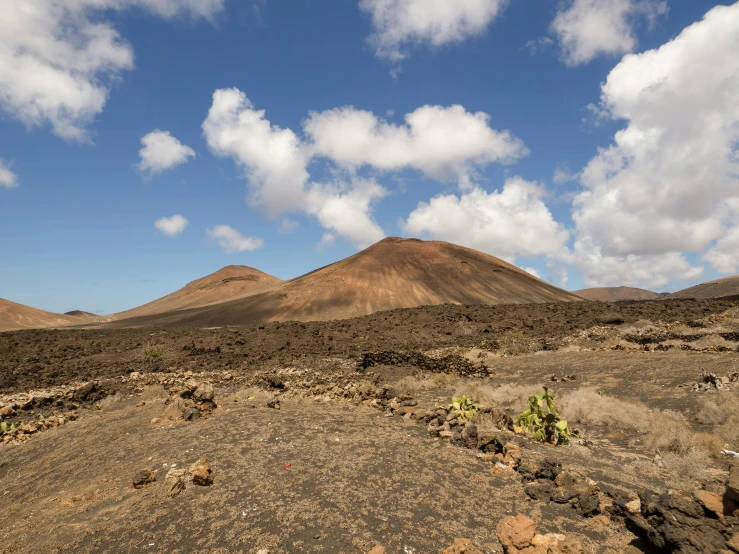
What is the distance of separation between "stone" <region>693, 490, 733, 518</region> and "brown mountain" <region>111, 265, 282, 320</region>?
91.8 meters

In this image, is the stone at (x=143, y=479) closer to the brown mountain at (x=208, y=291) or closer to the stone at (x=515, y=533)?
the stone at (x=515, y=533)

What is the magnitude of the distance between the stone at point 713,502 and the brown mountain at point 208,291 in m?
91.8

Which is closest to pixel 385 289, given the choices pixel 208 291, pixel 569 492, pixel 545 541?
pixel 569 492

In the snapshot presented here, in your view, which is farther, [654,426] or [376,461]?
[654,426]

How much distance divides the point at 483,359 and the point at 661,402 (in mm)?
9879

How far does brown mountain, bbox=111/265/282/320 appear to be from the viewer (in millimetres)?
95875

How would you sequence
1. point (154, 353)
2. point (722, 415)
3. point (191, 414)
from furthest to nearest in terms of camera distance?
point (154, 353), point (191, 414), point (722, 415)

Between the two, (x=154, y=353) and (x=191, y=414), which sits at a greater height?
(x=154, y=353)

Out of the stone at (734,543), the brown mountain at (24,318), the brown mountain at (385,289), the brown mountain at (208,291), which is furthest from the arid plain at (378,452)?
the brown mountain at (208,291)

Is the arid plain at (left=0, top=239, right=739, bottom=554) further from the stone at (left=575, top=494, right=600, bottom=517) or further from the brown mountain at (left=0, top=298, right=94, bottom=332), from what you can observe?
the brown mountain at (left=0, top=298, right=94, bottom=332)

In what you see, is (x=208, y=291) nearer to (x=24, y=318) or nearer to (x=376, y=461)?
(x=24, y=318)

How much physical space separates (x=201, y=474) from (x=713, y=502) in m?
6.44

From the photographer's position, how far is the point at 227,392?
13781 millimetres

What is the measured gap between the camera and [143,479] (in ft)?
19.1
